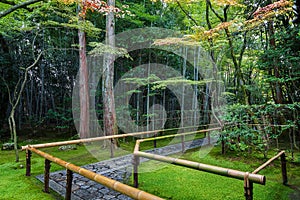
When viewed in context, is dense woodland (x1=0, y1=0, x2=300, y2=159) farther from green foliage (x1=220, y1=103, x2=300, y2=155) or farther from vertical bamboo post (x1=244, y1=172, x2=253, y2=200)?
vertical bamboo post (x1=244, y1=172, x2=253, y2=200)

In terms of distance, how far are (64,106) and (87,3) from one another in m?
7.32

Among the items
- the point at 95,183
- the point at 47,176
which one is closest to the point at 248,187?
the point at 95,183

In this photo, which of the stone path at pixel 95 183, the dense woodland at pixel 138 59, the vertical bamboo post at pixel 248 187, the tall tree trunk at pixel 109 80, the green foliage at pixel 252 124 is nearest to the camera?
the vertical bamboo post at pixel 248 187

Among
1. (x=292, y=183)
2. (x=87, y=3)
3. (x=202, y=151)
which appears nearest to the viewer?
(x=87, y=3)

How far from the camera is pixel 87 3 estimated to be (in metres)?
3.12

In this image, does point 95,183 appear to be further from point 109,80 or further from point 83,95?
point 83,95

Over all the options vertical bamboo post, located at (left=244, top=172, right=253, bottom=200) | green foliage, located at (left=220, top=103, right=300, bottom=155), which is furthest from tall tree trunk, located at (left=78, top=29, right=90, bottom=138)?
vertical bamboo post, located at (left=244, top=172, right=253, bottom=200)

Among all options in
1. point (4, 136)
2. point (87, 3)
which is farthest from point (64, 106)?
point (87, 3)

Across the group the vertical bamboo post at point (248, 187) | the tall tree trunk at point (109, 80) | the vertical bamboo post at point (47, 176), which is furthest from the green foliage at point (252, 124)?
the vertical bamboo post at point (47, 176)

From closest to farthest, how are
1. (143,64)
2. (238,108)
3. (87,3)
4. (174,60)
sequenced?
(87,3) < (238,108) < (143,64) < (174,60)

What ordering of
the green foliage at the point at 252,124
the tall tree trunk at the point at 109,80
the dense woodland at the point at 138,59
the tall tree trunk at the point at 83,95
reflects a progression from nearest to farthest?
the green foliage at the point at 252,124, the dense woodland at the point at 138,59, the tall tree trunk at the point at 109,80, the tall tree trunk at the point at 83,95

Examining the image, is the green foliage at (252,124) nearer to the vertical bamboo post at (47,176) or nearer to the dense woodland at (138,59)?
the dense woodland at (138,59)

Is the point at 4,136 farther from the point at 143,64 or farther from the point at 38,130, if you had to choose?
the point at 143,64

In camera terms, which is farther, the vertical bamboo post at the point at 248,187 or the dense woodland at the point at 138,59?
the dense woodland at the point at 138,59
